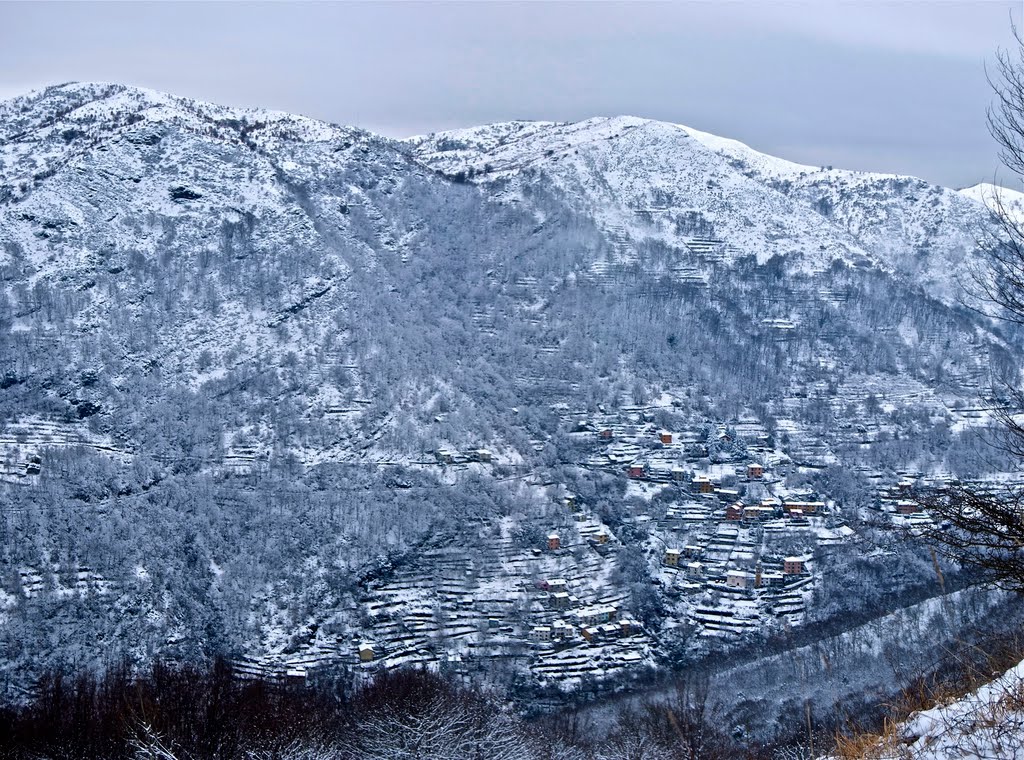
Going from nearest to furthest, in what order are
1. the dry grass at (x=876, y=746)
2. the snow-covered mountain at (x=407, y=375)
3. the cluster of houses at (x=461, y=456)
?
the dry grass at (x=876, y=746) < the snow-covered mountain at (x=407, y=375) < the cluster of houses at (x=461, y=456)

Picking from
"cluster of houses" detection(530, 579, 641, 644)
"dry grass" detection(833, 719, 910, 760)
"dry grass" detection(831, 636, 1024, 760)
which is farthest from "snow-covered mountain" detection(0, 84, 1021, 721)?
"dry grass" detection(833, 719, 910, 760)

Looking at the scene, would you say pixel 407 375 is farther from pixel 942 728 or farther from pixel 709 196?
pixel 942 728

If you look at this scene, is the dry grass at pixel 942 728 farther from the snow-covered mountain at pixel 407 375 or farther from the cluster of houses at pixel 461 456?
the cluster of houses at pixel 461 456

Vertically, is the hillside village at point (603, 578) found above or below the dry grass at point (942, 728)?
below

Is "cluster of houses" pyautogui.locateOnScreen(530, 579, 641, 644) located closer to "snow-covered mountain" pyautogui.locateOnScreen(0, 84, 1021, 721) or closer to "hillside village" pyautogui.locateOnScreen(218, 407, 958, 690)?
"hillside village" pyautogui.locateOnScreen(218, 407, 958, 690)

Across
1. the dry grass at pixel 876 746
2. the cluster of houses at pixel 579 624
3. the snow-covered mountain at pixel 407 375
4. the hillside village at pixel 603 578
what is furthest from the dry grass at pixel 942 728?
the cluster of houses at pixel 579 624

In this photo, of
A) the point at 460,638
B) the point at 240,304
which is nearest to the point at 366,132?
the point at 240,304

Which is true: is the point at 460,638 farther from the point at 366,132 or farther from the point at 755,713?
the point at 366,132

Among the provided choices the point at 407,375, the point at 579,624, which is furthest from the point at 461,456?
the point at 579,624
